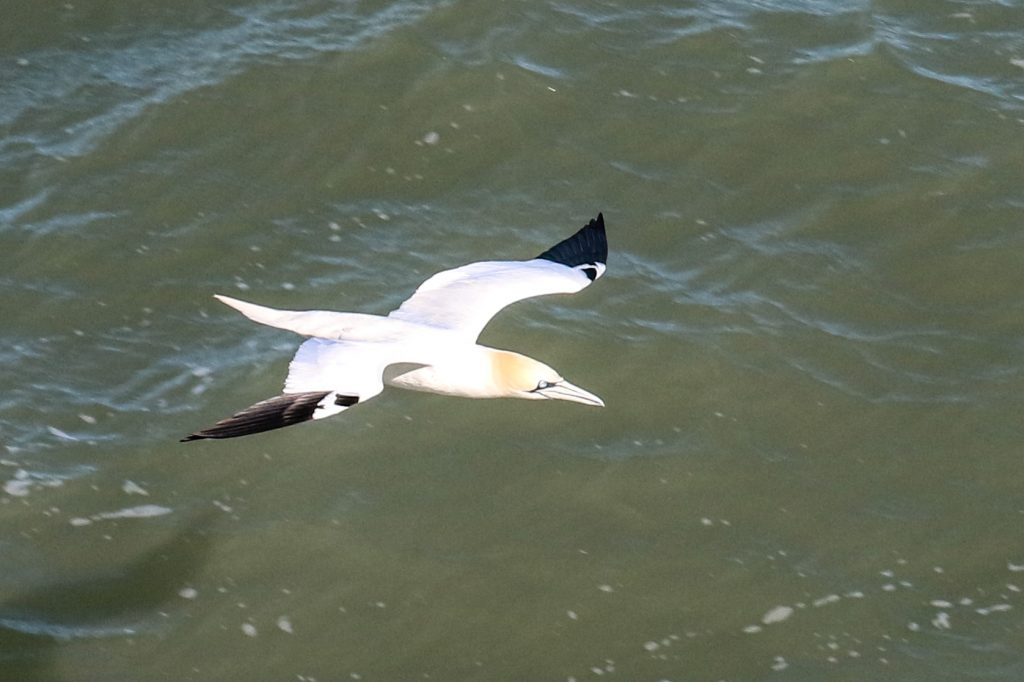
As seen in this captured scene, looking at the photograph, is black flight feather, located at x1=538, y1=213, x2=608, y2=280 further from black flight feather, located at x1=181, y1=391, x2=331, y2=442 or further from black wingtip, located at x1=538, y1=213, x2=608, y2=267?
black flight feather, located at x1=181, y1=391, x2=331, y2=442

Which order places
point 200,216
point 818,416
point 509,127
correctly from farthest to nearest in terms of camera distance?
1. point 509,127
2. point 200,216
3. point 818,416

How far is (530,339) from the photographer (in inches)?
412

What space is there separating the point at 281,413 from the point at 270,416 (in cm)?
8

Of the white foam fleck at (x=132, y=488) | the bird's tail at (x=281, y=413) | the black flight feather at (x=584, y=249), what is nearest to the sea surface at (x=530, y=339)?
the white foam fleck at (x=132, y=488)

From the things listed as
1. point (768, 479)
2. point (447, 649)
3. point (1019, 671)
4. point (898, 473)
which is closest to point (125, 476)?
point (447, 649)

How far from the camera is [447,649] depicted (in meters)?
8.35

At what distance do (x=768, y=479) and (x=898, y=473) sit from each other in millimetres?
834

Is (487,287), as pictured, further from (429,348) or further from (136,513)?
(136,513)

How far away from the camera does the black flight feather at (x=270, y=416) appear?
6.98 m

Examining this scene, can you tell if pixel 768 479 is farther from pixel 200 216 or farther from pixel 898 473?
pixel 200 216

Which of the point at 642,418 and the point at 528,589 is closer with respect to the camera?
the point at 528,589

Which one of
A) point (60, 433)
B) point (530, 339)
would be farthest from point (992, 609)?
point (60, 433)

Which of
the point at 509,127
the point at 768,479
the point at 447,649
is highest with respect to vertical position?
the point at 509,127

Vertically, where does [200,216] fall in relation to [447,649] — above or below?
above
